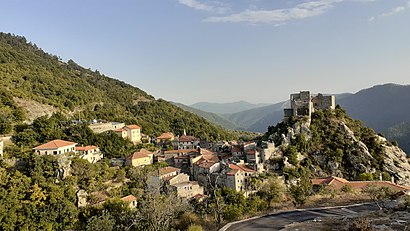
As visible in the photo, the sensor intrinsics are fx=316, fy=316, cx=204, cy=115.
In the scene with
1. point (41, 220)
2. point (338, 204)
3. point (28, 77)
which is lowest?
point (41, 220)

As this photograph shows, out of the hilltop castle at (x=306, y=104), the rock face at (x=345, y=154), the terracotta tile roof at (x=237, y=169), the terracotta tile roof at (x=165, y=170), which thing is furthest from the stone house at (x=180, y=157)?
the hilltop castle at (x=306, y=104)

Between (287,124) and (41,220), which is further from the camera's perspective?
(287,124)

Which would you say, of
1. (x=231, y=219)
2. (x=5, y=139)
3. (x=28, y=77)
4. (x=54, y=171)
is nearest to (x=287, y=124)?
(x=231, y=219)

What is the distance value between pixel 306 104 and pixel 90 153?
30.2m

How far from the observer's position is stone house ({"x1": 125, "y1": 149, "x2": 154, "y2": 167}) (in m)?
40.0

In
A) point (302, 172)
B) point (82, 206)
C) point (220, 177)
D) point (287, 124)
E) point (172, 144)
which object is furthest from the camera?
point (172, 144)

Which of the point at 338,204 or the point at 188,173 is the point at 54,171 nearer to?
the point at 188,173

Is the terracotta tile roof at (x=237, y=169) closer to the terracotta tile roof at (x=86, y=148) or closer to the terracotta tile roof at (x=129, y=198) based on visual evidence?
the terracotta tile roof at (x=129, y=198)

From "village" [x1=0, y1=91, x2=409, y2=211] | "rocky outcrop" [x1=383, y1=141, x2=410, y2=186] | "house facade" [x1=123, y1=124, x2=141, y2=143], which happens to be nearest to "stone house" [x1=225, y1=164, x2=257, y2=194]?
"village" [x1=0, y1=91, x2=409, y2=211]

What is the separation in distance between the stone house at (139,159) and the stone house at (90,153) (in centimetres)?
386

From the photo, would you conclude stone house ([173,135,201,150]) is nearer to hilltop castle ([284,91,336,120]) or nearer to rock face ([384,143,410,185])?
hilltop castle ([284,91,336,120])

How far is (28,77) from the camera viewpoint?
62188 mm

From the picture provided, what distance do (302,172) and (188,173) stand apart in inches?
561

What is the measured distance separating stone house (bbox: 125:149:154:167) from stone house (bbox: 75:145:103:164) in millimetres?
3859
